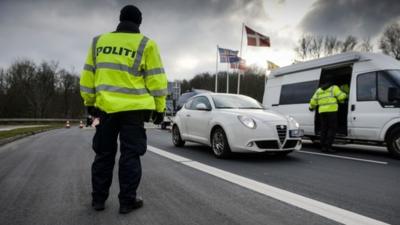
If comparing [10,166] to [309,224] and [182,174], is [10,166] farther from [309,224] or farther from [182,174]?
[309,224]

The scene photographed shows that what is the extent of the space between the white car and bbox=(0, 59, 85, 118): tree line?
168 ft

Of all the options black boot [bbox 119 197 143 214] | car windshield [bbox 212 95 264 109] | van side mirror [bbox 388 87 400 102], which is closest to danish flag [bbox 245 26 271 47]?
car windshield [bbox 212 95 264 109]

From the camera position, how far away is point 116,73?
9.25ft

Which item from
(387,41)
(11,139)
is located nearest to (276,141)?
(11,139)

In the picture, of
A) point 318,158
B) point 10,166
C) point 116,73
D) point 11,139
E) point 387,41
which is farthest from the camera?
point 387,41

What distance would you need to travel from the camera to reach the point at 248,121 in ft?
19.1

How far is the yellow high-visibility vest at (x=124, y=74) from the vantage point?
9.16 feet

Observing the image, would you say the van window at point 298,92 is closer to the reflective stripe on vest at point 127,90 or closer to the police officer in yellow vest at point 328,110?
the police officer in yellow vest at point 328,110

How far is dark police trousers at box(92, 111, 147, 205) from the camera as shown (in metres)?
2.80

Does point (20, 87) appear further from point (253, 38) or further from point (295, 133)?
point (295, 133)

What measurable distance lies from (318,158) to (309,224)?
4218 millimetres

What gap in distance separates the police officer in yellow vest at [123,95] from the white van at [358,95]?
5.85 meters

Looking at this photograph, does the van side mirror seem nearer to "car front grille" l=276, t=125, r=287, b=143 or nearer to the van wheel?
the van wheel

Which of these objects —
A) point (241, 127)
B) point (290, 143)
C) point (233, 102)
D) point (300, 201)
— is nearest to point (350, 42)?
point (233, 102)
